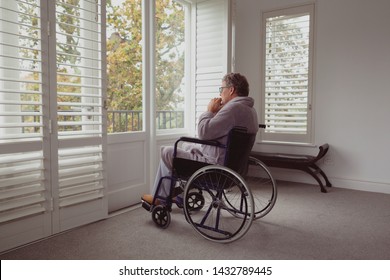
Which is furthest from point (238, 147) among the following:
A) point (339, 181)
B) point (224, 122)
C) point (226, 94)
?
point (339, 181)

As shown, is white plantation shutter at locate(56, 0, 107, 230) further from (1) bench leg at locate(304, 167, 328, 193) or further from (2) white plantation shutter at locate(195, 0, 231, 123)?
(1) bench leg at locate(304, 167, 328, 193)

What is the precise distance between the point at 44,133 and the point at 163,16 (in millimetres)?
1968

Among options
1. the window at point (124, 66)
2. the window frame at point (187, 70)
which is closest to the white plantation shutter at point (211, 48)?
the window frame at point (187, 70)

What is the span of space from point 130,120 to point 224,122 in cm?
127

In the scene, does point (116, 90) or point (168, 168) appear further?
point (116, 90)

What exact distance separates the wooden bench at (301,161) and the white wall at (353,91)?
0.24 metres

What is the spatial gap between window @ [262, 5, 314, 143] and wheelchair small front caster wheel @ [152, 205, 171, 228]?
7.69ft

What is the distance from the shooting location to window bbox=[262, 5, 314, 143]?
4100mm

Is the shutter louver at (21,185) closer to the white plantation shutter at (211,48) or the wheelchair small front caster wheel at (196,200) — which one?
the wheelchair small front caster wheel at (196,200)

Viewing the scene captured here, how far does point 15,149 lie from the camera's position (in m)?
2.10

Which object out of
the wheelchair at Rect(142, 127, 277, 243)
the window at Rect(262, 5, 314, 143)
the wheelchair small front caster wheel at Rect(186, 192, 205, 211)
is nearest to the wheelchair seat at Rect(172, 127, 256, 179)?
the wheelchair at Rect(142, 127, 277, 243)

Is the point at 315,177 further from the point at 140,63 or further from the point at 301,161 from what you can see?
the point at 140,63

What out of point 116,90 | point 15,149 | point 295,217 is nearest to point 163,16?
point 116,90

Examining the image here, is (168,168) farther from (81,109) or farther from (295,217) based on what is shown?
(295,217)
